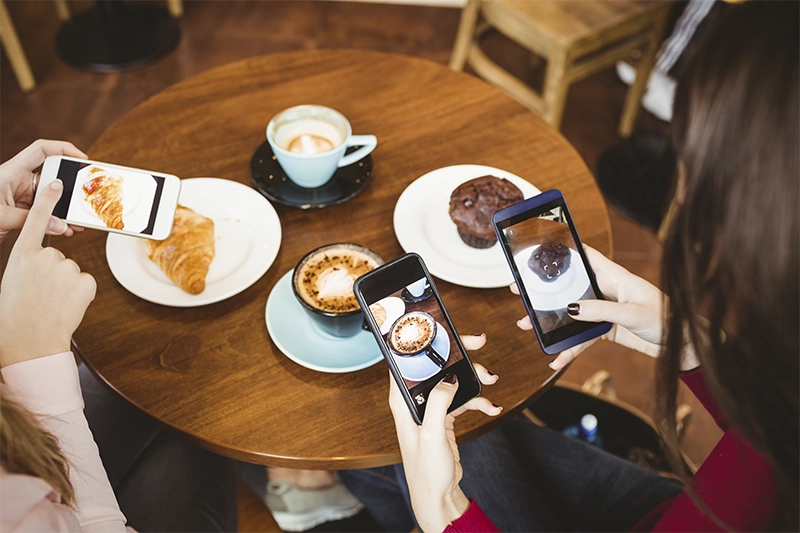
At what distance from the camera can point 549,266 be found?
3.18ft

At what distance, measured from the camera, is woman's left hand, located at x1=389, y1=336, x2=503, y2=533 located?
844 millimetres

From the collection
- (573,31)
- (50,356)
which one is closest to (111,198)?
(50,356)

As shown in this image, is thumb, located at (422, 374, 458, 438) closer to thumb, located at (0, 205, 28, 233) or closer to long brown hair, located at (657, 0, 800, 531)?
long brown hair, located at (657, 0, 800, 531)

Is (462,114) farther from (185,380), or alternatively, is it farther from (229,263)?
(185,380)

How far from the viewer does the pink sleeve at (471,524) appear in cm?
87

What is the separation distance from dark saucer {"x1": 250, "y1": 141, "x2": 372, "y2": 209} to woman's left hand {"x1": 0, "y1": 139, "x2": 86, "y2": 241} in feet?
1.04

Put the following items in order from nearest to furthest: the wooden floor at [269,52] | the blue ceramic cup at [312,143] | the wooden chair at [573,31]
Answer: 1. the blue ceramic cup at [312,143]
2. the wooden chair at [573,31]
3. the wooden floor at [269,52]

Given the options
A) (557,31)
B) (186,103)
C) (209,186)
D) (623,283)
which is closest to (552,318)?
(623,283)

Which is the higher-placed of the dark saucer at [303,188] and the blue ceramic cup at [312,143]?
the blue ceramic cup at [312,143]

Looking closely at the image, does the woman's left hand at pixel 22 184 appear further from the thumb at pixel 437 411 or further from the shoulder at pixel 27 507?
the thumb at pixel 437 411

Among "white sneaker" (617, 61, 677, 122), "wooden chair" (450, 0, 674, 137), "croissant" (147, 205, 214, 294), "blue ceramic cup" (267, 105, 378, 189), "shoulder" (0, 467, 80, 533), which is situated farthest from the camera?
"white sneaker" (617, 61, 677, 122)

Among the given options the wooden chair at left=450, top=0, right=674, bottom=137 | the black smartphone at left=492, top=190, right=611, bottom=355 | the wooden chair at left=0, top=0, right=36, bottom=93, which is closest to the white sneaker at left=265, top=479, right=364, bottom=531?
the black smartphone at left=492, top=190, right=611, bottom=355

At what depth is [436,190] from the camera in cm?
123

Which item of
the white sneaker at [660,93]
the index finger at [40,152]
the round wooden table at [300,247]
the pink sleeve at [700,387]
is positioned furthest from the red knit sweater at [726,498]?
the white sneaker at [660,93]
